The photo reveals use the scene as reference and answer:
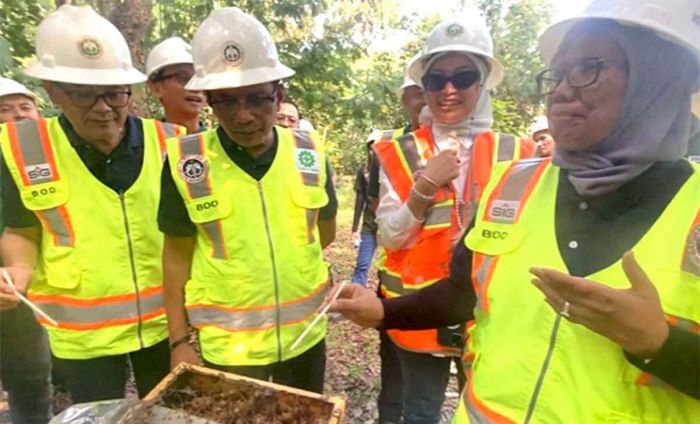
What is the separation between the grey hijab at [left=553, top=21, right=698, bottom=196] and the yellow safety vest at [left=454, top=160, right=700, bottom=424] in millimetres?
98

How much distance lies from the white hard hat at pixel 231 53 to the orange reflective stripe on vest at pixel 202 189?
0.23m

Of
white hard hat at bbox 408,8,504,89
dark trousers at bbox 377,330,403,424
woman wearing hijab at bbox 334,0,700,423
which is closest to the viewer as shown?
woman wearing hijab at bbox 334,0,700,423

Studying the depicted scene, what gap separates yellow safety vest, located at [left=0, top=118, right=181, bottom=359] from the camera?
2.02 m

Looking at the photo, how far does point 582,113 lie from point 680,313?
1.60ft

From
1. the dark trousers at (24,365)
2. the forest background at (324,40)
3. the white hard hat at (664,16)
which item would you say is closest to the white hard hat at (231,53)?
the forest background at (324,40)

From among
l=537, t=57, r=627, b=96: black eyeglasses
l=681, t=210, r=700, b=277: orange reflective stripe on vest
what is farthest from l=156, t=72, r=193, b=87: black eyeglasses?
l=681, t=210, r=700, b=277: orange reflective stripe on vest

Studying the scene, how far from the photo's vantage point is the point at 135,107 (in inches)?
157

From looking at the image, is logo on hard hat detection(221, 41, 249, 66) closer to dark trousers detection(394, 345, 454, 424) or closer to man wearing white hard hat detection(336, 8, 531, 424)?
man wearing white hard hat detection(336, 8, 531, 424)

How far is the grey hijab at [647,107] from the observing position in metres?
1.10

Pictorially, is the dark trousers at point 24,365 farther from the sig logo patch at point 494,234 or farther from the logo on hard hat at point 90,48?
the sig logo patch at point 494,234

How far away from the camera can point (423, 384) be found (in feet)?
8.04

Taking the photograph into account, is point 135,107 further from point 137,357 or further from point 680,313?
point 680,313

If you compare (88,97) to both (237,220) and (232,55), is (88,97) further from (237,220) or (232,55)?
(237,220)

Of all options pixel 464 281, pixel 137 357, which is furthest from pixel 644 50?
pixel 137 357
